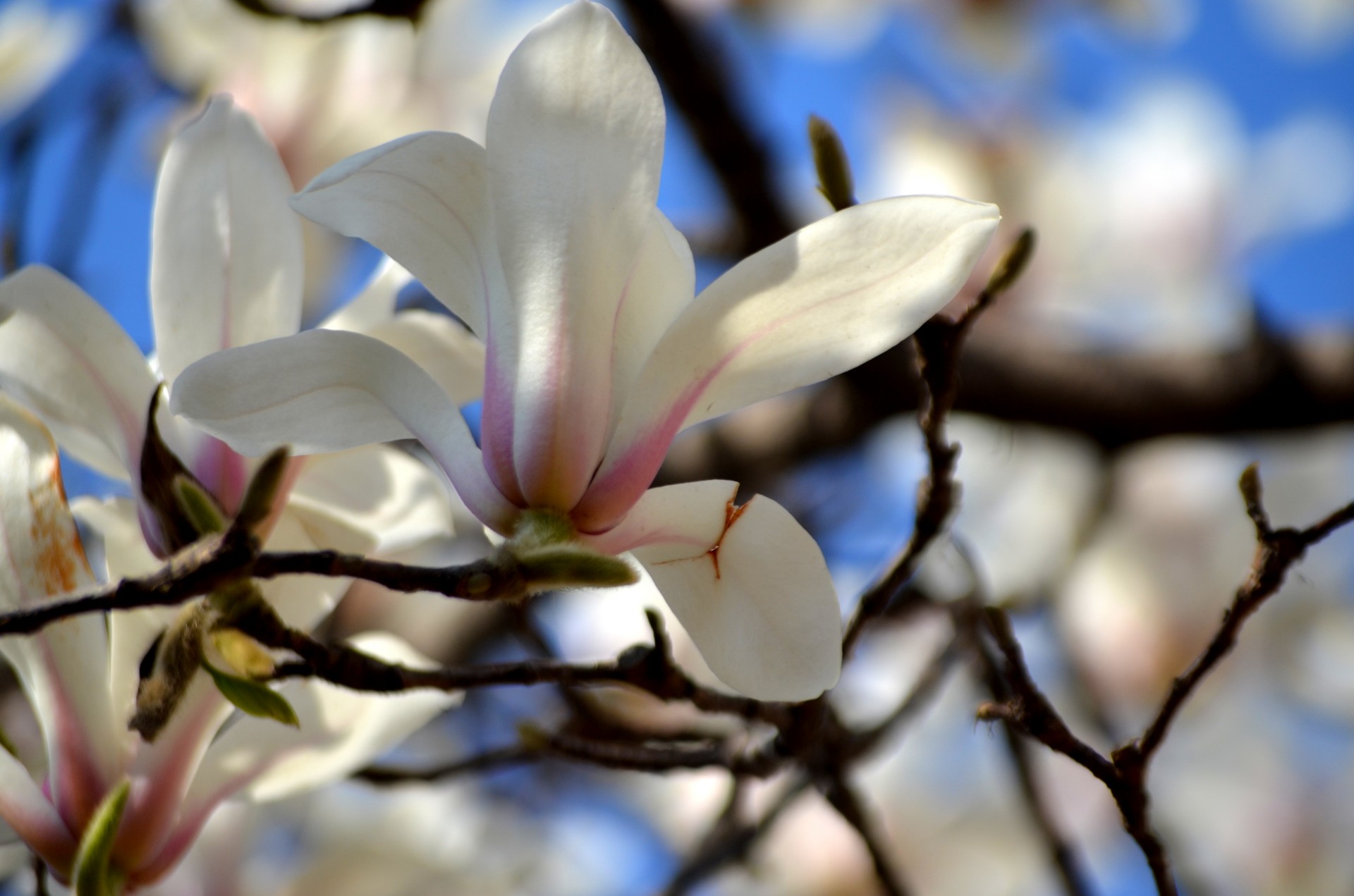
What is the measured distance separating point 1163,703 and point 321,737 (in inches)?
16.6

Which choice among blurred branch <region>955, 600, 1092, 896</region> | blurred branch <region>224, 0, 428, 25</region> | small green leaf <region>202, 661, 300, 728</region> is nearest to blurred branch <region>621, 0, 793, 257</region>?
blurred branch <region>224, 0, 428, 25</region>

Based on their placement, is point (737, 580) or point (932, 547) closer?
point (737, 580)

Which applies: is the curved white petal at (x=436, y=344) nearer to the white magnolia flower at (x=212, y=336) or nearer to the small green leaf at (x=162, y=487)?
the white magnolia flower at (x=212, y=336)

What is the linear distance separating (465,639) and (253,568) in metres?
1.12

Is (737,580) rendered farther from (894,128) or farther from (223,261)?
(894,128)

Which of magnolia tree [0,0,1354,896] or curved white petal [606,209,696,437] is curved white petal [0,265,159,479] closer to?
magnolia tree [0,0,1354,896]

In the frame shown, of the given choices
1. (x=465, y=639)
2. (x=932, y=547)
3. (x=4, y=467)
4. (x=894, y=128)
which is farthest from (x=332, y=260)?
(x=932, y=547)

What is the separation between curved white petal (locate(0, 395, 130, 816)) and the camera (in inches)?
22.1

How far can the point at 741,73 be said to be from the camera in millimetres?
1408

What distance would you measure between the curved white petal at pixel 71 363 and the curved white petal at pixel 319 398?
0.11 m

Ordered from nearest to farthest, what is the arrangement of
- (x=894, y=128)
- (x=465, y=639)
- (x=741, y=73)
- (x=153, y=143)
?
(x=741, y=73) < (x=465, y=639) < (x=153, y=143) < (x=894, y=128)

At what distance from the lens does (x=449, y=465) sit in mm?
475

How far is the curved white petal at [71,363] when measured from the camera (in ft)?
1.83

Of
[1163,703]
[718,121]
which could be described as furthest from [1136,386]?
[1163,703]
